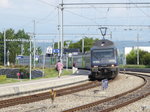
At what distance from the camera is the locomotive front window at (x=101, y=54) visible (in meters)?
31.0

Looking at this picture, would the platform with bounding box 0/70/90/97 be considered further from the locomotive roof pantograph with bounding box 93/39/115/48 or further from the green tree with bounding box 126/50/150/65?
the green tree with bounding box 126/50/150/65

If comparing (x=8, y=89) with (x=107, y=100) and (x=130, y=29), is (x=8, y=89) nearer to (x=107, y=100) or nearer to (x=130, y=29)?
(x=107, y=100)

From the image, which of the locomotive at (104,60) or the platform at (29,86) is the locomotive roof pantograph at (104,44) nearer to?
the locomotive at (104,60)

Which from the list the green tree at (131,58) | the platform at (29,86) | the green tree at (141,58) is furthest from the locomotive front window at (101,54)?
the green tree at (131,58)

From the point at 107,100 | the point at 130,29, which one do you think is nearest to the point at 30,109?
the point at 107,100

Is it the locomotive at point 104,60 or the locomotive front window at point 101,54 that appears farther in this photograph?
the locomotive front window at point 101,54

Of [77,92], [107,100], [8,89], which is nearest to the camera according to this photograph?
[107,100]

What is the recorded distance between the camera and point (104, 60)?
31250mm

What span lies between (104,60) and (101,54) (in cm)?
54

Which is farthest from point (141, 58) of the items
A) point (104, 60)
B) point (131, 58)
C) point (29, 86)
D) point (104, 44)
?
point (29, 86)

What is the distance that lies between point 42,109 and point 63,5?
2376 cm

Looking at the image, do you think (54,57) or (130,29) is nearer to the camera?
(130,29)

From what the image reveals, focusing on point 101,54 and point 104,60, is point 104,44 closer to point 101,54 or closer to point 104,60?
point 101,54

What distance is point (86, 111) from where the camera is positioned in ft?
43.5
